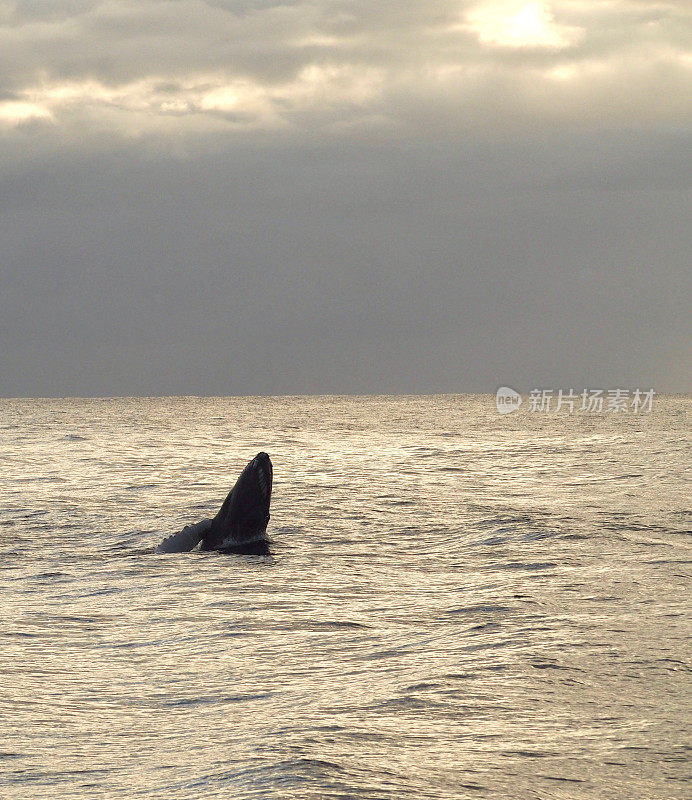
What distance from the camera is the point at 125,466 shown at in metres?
35.5

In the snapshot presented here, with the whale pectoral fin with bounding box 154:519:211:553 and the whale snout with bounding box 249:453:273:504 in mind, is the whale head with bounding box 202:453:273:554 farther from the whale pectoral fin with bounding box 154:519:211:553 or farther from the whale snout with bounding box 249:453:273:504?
the whale pectoral fin with bounding box 154:519:211:553

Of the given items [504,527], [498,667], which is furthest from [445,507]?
[498,667]

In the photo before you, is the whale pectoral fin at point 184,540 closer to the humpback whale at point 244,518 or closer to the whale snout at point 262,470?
the humpback whale at point 244,518

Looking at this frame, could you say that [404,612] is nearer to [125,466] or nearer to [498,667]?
[498,667]

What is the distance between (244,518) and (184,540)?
1387mm

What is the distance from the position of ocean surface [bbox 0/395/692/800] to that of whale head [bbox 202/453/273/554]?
70 cm

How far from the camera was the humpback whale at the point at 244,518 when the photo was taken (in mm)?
17797

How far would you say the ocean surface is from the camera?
6332mm

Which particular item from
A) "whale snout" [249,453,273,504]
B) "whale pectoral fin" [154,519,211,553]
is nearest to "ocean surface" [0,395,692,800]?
"whale pectoral fin" [154,519,211,553]

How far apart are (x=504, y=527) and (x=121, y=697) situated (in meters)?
11.8

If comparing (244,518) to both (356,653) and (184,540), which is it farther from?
(356,653)

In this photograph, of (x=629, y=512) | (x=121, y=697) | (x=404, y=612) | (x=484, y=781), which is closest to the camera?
(x=484, y=781)

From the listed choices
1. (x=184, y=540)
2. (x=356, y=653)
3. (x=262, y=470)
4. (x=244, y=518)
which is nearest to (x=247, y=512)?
(x=244, y=518)

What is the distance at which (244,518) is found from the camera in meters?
18.2
